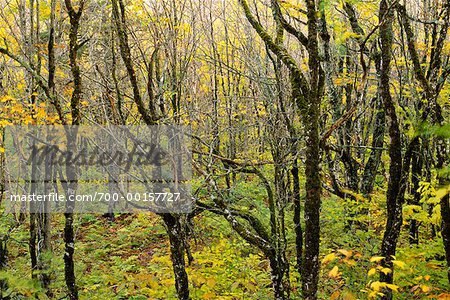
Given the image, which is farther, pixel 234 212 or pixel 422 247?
pixel 422 247

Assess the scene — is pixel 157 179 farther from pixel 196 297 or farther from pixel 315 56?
pixel 315 56

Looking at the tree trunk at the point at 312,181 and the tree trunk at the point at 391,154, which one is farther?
the tree trunk at the point at 391,154

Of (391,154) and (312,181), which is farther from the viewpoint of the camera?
(391,154)

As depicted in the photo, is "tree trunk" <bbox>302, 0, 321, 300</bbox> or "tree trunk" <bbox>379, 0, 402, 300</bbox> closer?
"tree trunk" <bbox>302, 0, 321, 300</bbox>

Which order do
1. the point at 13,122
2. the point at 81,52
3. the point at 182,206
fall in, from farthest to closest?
the point at 81,52, the point at 13,122, the point at 182,206

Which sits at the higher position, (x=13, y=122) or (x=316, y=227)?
(x=13, y=122)

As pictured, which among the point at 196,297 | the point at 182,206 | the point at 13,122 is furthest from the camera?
the point at 13,122

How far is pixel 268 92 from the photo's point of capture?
5.07 meters

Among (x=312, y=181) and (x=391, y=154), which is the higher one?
(x=391, y=154)

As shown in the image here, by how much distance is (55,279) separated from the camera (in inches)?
254

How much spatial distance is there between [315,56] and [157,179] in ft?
8.74

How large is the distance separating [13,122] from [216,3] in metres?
6.30

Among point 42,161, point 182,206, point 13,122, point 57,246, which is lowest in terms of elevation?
point 57,246

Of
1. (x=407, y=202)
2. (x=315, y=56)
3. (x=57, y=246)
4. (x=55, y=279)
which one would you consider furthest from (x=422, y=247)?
(x=57, y=246)
